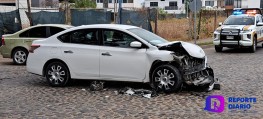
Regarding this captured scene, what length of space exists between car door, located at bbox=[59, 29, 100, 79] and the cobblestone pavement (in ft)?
1.36

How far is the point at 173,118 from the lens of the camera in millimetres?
6602

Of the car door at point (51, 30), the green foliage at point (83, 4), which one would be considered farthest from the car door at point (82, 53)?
the green foliage at point (83, 4)

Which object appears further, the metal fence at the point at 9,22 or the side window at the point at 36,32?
the metal fence at the point at 9,22

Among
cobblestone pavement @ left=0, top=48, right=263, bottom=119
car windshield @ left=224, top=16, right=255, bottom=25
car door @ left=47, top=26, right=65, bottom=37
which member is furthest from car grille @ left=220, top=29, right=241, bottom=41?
car door @ left=47, top=26, right=65, bottom=37

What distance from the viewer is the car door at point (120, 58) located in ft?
28.4

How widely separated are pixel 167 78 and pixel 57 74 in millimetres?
2745

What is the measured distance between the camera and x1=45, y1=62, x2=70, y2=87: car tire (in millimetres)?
9414

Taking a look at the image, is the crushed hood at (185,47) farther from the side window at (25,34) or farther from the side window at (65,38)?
the side window at (25,34)

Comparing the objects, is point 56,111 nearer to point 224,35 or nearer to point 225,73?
point 225,73

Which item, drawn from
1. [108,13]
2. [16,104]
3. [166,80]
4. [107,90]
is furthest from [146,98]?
[108,13]

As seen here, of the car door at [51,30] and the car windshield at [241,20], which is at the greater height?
the car windshield at [241,20]

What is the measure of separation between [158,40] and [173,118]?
10.0ft

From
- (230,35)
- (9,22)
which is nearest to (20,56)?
(9,22)

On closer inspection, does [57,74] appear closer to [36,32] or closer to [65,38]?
[65,38]
